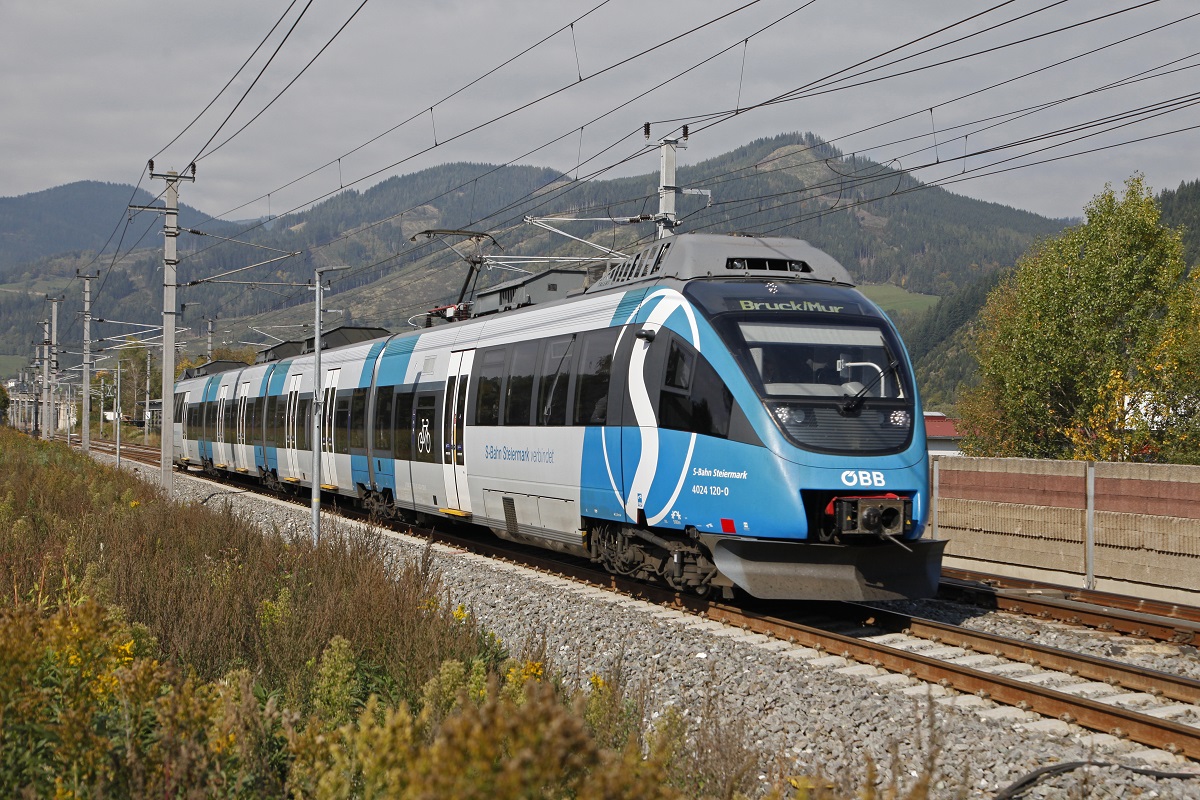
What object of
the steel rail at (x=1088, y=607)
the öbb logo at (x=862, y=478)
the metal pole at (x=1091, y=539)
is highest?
the öbb logo at (x=862, y=478)

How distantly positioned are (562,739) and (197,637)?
5064 mm

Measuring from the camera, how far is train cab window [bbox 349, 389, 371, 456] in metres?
21.6

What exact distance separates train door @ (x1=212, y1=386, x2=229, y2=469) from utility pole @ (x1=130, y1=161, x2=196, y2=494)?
7.25 meters

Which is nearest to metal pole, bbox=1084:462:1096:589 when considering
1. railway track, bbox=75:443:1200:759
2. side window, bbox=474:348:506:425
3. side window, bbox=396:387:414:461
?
railway track, bbox=75:443:1200:759

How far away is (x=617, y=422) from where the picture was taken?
12367 millimetres

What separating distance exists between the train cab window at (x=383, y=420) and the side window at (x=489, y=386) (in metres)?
4.12

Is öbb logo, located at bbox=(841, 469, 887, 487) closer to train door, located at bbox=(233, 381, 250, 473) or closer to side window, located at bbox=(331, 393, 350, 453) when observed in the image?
side window, located at bbox=(331, 393, 350, 453)

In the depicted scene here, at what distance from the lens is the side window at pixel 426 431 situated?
17.7m

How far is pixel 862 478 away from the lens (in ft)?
34.1

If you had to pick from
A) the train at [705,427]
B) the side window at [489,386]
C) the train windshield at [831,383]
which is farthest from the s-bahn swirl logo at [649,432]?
the side window at [489,386]

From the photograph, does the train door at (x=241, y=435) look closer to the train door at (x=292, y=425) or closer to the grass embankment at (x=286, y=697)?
the train door at (x=292, y=425)

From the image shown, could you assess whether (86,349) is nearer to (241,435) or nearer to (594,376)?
(241,435)

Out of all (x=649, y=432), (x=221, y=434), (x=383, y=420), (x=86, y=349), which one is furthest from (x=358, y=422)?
(x=86, y=349)

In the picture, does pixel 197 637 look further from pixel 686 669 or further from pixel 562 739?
pixel 562 739
